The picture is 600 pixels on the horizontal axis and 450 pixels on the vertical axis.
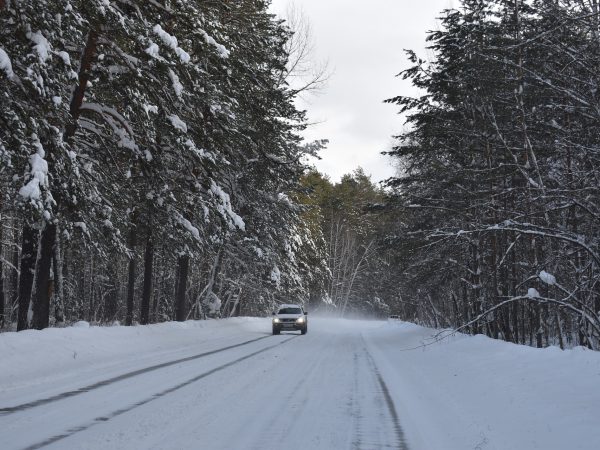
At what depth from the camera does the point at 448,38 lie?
→ 1791cm

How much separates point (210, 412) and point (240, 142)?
11.3m

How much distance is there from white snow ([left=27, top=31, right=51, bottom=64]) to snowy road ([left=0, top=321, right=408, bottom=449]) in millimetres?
5265

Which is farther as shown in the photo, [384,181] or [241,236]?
[241,236]

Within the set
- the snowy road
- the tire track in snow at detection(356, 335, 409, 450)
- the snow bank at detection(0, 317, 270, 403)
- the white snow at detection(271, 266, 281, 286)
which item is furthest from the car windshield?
the snowy road

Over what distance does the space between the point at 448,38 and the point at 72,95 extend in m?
12.4

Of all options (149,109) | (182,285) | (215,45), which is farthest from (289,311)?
(215,45)

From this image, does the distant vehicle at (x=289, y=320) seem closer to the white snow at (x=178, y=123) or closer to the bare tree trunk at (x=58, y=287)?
the bare tree trunk at (x=58, y=287)

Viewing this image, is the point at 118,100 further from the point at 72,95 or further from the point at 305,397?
the point at 305,397

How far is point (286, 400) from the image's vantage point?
7410mm

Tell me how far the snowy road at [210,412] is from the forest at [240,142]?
9.93 feet

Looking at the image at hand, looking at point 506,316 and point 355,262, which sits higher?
point 355,262

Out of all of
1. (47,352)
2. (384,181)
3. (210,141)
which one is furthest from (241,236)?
(47,352)

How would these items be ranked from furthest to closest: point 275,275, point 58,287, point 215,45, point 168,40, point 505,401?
1. point 275,275
2. point 58,287
3. point 215,45
4. point 168,40
5. point 505,401

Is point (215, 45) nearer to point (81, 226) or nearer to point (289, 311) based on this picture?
point (81, 226)
